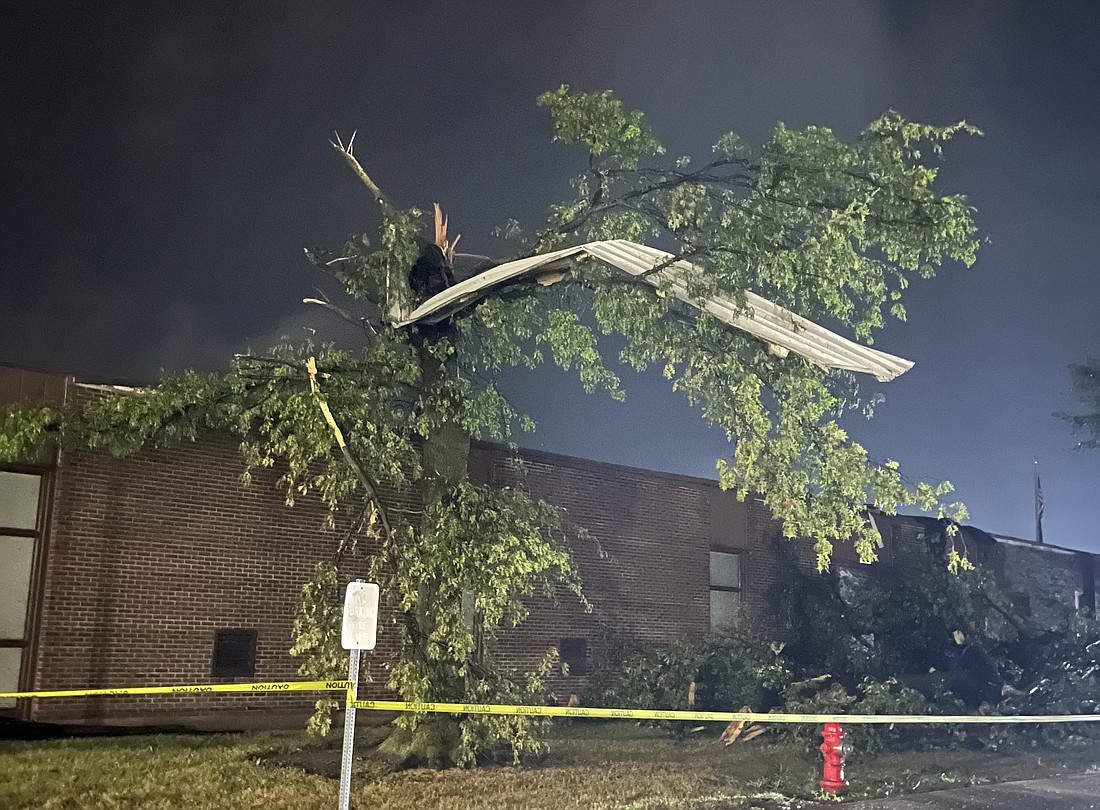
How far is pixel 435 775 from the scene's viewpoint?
33.4 ft

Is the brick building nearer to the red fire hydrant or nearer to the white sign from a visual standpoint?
the red fire hydrant

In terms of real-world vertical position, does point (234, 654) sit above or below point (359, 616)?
below

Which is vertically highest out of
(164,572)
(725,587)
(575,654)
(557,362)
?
(557,362)

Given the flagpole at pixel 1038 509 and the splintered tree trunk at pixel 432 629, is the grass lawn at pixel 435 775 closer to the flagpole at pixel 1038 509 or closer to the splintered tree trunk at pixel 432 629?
the splintered tree trunk at pixel 432 629

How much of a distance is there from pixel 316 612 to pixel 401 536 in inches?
44.9

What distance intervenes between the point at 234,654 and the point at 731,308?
29.1 ft

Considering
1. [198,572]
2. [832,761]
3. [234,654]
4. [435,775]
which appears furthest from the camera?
[234,654]

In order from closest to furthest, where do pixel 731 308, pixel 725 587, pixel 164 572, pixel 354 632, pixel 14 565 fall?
pixel 354 632 → pixel 731 308 → pixel 14 565 → pixel 164 572 → pixel 725 587

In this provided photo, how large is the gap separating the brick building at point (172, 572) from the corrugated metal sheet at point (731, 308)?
3.32m

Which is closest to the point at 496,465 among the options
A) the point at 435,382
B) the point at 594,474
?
the point at 594,474

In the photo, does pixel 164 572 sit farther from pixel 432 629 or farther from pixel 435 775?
pixel 435 775

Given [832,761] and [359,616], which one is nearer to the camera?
[359,616]

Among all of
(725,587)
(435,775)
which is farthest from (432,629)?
(725,587)

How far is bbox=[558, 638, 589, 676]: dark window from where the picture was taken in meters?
18.6
